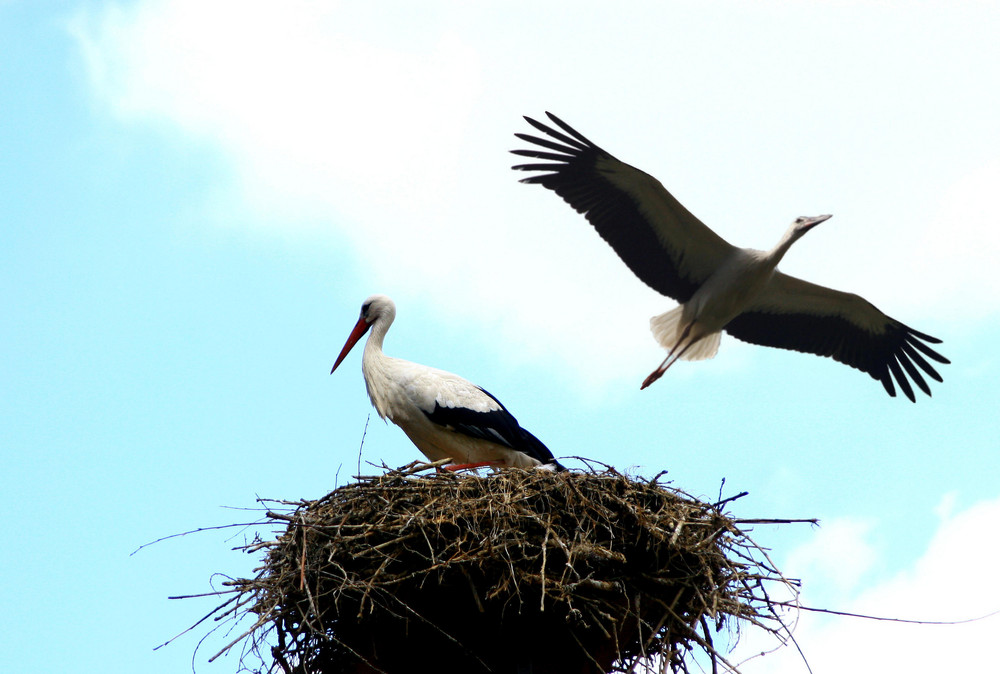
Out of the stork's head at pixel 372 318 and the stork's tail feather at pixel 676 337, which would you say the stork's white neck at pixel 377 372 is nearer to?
the stork's head at pixel 372 318

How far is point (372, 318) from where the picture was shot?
850 centimetres

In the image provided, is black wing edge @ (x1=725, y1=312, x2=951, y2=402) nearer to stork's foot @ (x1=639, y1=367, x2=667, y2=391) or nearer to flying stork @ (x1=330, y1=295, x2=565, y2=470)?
stork's foot @ (x1=639, y1=367, x2=667, y2=391)

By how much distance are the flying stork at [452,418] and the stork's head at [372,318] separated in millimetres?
740

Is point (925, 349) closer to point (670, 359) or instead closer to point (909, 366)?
point (909, 366)

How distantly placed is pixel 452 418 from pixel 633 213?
229 cm

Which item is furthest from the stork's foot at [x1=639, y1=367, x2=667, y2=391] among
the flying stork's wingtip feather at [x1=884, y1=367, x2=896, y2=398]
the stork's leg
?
the flying stork's wingtip feather at [x1=884, y1=367, x2=896, y2=398]

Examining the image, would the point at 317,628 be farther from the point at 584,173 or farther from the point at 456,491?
the point at 584,173

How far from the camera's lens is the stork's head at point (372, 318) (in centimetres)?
836

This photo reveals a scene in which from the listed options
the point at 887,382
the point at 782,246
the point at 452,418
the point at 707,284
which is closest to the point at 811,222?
the point at 782,246

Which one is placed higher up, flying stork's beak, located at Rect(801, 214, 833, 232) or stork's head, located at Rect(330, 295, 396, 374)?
stork's head, located at Rect(330, 295, 396, 374)

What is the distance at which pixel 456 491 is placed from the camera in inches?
227

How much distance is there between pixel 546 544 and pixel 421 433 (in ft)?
7.09

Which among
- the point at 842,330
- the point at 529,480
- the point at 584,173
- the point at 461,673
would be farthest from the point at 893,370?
the point at 461,673

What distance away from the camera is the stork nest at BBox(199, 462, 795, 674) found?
534cm
